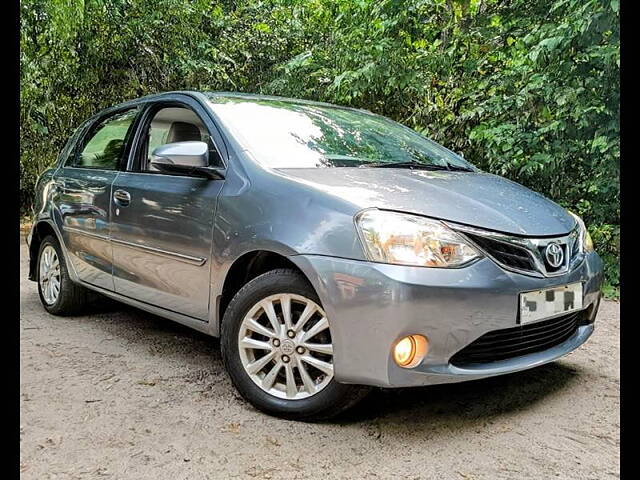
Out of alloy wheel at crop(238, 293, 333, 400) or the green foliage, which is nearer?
alloy wheel at crop(238, 293, 333, 400)

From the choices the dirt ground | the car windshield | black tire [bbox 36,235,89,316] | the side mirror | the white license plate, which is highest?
the car windshield

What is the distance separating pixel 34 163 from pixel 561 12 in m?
9.04

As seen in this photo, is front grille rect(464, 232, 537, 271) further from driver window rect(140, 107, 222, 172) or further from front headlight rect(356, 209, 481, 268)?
driver window rect(140, 107, 222, 172)

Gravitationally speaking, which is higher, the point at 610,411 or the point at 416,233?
the point at 416,233

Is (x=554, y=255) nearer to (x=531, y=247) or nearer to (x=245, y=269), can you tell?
(x=531, y=247)

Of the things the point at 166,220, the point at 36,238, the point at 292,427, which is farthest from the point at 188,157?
the point at 36,238

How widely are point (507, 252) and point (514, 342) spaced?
383 mm

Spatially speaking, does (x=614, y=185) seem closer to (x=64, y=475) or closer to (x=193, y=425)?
(x=193, y=425)

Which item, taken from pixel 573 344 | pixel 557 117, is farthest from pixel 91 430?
pixel 557 117

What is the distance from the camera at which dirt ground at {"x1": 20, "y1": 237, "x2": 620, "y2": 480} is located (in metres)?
2.12

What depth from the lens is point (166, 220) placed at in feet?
10.1

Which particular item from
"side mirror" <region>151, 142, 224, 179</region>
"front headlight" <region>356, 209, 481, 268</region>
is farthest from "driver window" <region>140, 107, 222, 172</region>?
"front headlight" <region>356, 209, 481, 268</region>

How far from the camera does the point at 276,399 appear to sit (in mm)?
2523

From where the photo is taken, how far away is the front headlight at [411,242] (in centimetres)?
220
